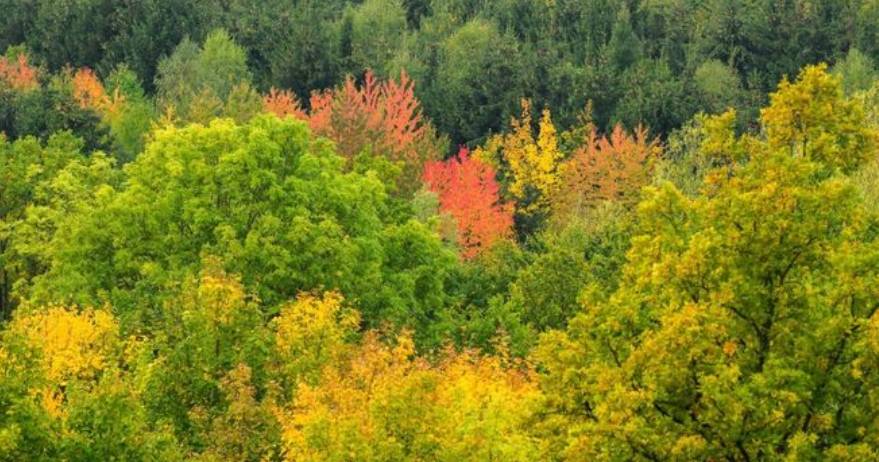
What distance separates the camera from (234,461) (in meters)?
36.8

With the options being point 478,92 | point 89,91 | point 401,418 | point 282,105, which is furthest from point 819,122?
point 89,91

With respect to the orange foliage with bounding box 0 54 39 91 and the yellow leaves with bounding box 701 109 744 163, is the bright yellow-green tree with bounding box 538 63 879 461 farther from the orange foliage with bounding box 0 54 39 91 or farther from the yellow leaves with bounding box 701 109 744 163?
the orange foliage with bounding box 0 54 39 91

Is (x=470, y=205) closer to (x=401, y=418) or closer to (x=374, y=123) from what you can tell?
(x=374, y=123)

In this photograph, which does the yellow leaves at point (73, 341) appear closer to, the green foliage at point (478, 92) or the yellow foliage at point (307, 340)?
the yellow foliage at point (307, 340)

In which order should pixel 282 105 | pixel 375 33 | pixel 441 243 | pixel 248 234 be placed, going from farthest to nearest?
pixel 375 33, pixel 282 105, pixel 441 243, pixel 248 234

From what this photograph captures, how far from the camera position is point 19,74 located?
109m

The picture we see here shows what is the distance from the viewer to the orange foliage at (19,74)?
101312 millimetres

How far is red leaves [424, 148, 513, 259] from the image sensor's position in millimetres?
80562

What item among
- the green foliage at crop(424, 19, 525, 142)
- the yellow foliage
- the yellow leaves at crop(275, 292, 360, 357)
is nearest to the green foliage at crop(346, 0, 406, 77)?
the green foliage at crop(424, 19, 525, 142)

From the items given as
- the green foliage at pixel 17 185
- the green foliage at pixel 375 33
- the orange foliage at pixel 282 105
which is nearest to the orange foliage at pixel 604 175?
the orange foliage at pixel 282 105

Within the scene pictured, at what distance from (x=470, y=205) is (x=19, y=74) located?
41169 millimetres

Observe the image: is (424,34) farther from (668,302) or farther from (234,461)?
(668,302)

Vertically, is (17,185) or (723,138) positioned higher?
(17,185)

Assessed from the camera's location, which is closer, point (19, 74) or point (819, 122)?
point (819, 122)
